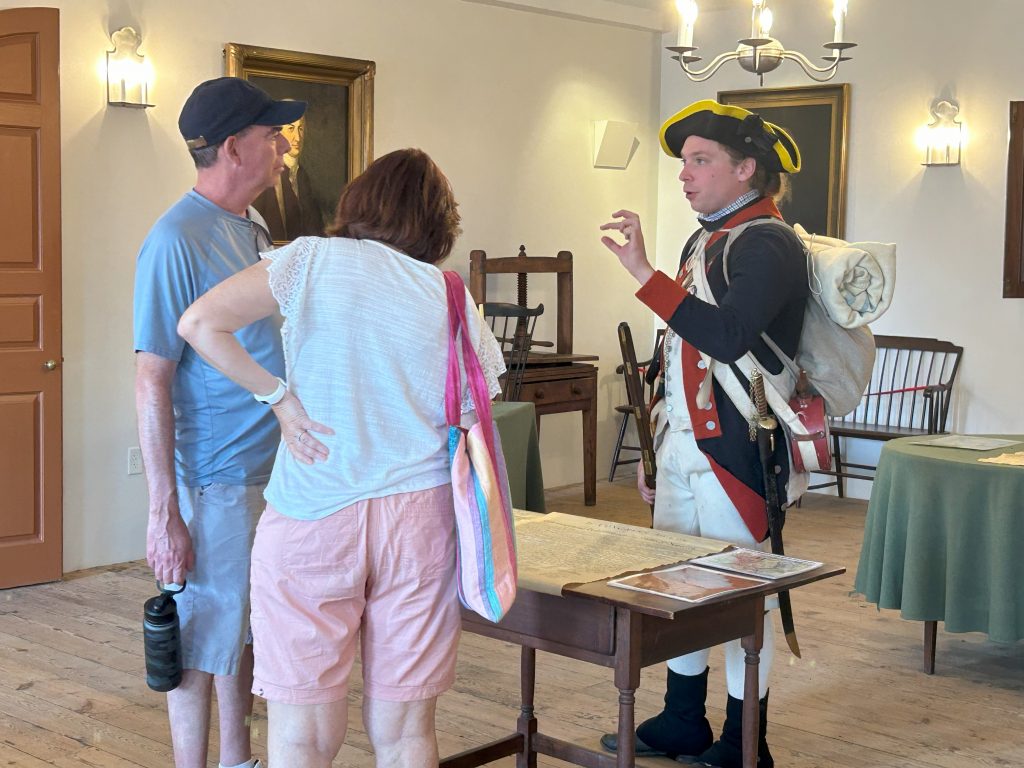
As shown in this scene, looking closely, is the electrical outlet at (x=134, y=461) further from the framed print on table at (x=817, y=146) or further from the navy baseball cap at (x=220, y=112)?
the framed print on table at (x=817, y=146)

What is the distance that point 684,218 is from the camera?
8.46 meters

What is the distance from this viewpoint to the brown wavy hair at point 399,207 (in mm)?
2201

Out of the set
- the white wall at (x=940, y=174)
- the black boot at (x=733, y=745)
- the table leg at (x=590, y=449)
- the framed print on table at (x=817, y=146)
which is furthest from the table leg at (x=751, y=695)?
the framed print on table at (x=817, y=146)

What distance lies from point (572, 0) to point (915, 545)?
15.0 feet

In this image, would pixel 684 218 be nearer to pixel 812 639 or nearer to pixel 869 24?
pixel 869 24

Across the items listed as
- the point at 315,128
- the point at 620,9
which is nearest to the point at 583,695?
the point at 315,128

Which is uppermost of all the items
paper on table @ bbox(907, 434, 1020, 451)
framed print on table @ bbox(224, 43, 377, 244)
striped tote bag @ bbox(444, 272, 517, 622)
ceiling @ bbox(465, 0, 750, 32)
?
ceiling @ bbox(465, 0, 750, 32)

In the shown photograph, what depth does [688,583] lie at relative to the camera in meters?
2.54

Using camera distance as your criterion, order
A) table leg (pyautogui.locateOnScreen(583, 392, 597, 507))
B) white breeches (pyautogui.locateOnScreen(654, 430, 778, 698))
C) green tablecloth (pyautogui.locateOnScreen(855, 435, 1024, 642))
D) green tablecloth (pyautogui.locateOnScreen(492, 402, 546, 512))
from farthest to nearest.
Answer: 1. table leg (pyautogui.locateOnScreen(583, 392, 597, 507))
2. green tablecloth (pyautogui.locateOnScreen(492, 402, 546, 512))
3. green tablecloth (pyautogui.locateOnScreen(855, 435, 1024, 642))
4. white breeches (pyautogui.locateOnScreen(654, 430, 778, 698))

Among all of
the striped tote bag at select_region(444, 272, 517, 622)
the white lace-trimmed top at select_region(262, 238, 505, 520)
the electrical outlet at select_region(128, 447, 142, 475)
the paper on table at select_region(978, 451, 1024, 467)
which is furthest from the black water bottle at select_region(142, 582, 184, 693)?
the electrical outlet at select_region(128, 447, 142, 475)

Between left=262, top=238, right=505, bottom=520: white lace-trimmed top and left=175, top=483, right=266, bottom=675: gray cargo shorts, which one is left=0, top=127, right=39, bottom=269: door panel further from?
left=262, top=238, right=505, bottom=520: white lace-trimmed top

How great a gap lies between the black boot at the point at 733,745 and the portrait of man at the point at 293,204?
379cm

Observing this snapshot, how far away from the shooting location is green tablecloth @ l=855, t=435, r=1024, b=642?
4.14 m

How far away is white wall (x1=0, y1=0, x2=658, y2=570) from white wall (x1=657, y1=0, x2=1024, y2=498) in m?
1.37
